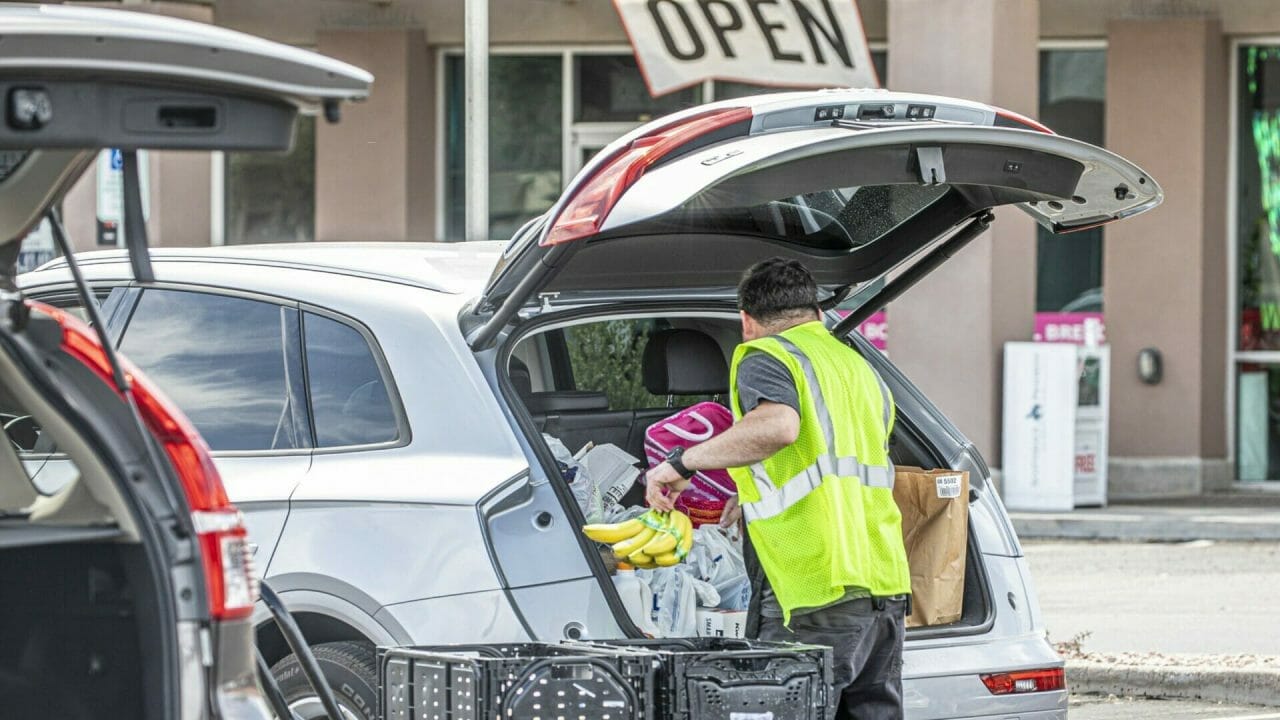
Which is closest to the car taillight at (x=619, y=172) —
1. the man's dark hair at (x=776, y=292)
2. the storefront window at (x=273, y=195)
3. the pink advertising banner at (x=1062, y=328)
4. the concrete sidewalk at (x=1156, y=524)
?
the man's dark hair at (x=776, y=292)

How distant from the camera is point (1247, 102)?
53.8 ft

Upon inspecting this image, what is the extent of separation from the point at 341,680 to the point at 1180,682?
4.48 m

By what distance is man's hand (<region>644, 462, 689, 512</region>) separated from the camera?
191 inches

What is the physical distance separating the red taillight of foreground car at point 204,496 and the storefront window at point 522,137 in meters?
14.1

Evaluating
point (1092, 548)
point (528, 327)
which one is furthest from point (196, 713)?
point (1092, 548)

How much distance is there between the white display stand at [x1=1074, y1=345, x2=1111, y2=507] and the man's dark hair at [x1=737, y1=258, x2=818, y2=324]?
10.5m

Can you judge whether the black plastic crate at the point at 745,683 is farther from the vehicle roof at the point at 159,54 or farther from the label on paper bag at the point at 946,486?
the vehicle roof at the point at 159,54

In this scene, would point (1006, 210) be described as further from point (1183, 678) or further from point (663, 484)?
point (663, 484)

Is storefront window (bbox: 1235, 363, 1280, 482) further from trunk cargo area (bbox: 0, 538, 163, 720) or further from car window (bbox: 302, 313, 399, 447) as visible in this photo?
trunk cargo area (bbox: 0, 538, 163, 720)

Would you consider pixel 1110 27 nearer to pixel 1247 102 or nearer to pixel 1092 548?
pixel 1247 102

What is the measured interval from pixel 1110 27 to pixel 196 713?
1440cm

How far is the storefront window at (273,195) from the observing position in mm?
17703

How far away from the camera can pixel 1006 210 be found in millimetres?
14805

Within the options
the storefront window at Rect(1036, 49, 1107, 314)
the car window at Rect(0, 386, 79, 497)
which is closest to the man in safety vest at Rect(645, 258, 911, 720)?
the car window at Rect(0, 386, 79, 497)
